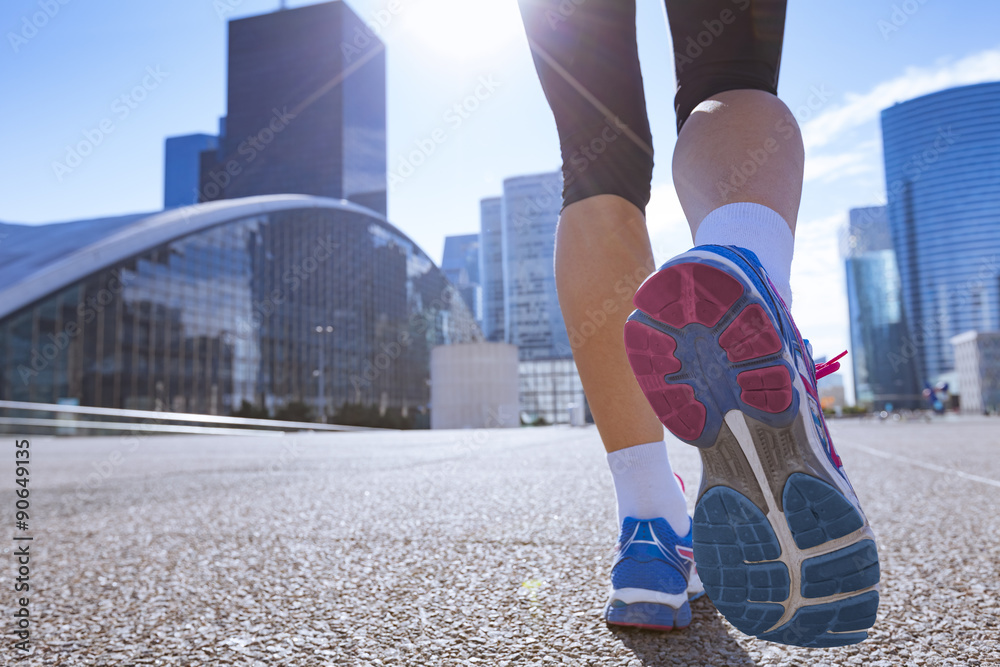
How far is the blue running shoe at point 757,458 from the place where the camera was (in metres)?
0.56

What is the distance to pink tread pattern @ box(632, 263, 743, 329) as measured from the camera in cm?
58

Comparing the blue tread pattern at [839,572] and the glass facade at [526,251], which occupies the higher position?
the glass facade at [526,251]

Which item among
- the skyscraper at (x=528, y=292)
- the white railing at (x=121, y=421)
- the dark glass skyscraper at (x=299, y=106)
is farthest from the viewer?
the dark glass skyscraper at (x=299, y=106)

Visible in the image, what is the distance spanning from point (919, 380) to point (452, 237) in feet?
252

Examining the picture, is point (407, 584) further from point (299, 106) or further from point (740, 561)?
point (299, 106)

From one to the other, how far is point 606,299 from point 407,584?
58 centimetres

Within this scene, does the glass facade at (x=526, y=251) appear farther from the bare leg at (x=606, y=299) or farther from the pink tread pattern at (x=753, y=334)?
the pink tread pattern at (x=753, y=334)

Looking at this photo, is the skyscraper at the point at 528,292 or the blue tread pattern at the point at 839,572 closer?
the blue tread pattern at the point at 839,572

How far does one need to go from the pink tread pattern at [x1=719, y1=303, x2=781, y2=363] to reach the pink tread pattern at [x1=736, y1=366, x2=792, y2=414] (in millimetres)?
16

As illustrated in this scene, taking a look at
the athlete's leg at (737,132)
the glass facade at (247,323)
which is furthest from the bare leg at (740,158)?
the glass facade at (247,323)

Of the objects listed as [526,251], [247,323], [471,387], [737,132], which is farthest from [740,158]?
[526,251]

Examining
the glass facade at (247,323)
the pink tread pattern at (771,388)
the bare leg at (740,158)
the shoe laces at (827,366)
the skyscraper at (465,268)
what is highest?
the skyscraper at (465,268)

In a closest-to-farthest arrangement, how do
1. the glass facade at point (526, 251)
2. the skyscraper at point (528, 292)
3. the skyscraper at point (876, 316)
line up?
the glass facade at point (526, 251) → the skyscraper at point (528, 292) → the skyscraper at point (876, 316)

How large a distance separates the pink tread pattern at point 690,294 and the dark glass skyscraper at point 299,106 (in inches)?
3291
